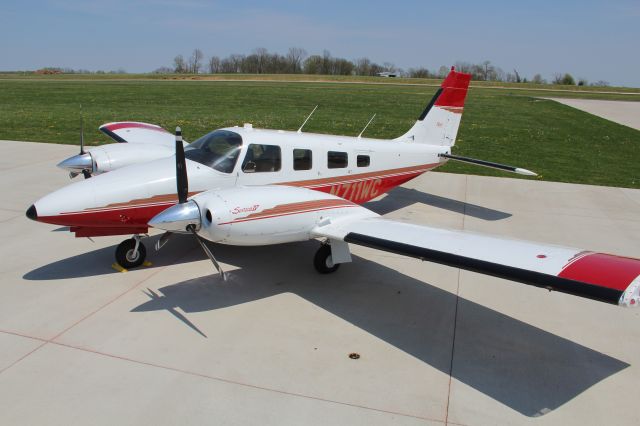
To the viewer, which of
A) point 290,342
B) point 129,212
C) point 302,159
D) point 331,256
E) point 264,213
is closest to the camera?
point 290,342

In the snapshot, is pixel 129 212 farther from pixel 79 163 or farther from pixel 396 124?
pixel 396 124

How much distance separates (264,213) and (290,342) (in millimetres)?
1865

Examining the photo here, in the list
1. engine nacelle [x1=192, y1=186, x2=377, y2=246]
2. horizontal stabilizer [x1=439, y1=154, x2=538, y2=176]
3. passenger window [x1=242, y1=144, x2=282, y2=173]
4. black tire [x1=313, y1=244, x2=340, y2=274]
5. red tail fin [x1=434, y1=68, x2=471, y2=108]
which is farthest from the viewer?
red tail fin [x1=434, y1=68, x2=471, y2=108]

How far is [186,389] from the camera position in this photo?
16.6 feet

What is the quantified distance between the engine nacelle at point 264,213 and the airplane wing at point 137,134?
18.0 ft

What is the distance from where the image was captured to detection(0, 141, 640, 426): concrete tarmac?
4.85 metres

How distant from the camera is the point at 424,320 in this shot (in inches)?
261

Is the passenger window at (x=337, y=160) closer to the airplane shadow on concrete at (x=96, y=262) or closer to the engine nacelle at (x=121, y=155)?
the airplane shadow on concrete at (x=96, y=262)

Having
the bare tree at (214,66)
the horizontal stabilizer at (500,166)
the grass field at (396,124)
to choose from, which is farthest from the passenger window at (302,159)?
the bare tree at (214,66)

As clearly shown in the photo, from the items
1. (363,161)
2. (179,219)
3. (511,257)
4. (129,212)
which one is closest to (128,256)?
(129,212)

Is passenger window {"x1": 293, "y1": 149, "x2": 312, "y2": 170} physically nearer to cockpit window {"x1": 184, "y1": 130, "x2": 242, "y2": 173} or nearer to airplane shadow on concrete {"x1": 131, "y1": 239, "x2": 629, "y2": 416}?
cockpit window {"x1": 184, "y1": 130, "x2": 242, "y2": 173}

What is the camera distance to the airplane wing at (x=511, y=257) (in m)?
4.77

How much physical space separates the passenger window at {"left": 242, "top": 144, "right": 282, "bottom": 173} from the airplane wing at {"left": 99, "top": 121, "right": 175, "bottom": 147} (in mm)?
4143

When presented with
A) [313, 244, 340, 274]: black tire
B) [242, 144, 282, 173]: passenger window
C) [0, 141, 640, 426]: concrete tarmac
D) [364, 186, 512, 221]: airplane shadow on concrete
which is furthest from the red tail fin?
[313, 244, 340, 274]: black tire
